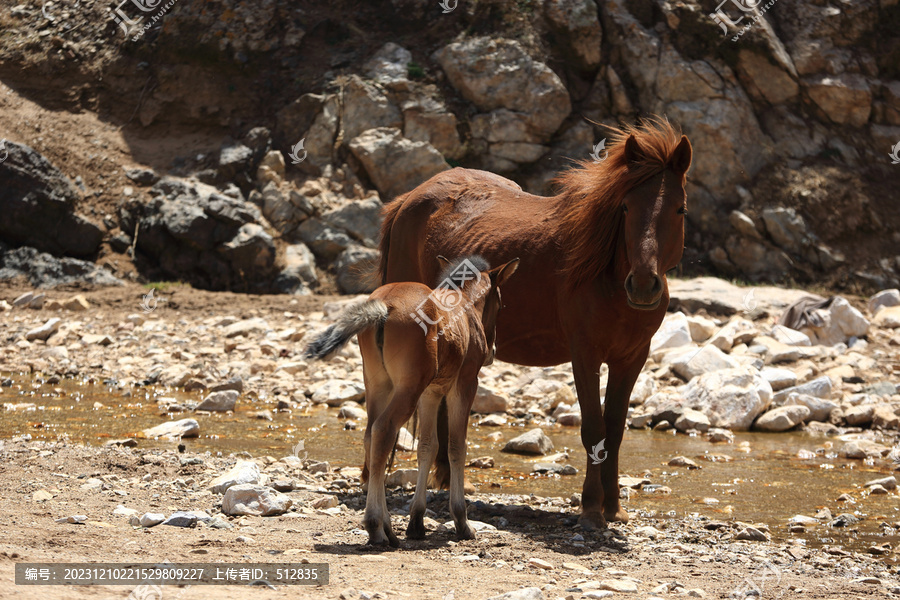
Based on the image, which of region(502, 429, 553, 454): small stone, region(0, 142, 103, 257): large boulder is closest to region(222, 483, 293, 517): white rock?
region(502, 429, 553, 454): small stone

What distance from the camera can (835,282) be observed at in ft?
62.8

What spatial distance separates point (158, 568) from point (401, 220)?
14.7ft

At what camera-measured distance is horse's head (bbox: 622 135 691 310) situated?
16.5ft

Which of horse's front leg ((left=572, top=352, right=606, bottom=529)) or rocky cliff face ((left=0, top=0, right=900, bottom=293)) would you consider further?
rocky cliff face ((left=0, top=0, right=900, bottom=293))

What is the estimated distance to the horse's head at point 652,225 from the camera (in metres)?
5.02

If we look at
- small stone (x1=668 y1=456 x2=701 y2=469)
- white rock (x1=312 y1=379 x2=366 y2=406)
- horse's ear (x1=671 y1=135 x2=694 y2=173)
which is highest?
horse's ear (x1=671 y1=135 x2=694 y2=173)

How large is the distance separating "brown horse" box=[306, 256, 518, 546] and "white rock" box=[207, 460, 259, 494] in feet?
3.58

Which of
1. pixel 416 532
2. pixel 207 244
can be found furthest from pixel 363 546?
pixel 207 244

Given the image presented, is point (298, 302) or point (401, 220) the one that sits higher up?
point (401, 220)

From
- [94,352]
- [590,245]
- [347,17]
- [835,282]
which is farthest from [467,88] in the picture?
[590,245]

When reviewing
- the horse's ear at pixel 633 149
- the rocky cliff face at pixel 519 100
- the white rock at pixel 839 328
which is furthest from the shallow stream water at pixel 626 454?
the rocky cliff face at pixel 519 100

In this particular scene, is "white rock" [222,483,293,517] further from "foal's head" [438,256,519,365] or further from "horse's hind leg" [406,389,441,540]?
"foal's head" [438,256,519,365]

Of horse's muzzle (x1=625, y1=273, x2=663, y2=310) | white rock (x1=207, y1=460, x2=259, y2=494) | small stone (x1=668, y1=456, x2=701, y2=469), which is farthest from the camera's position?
small stone (x1=668, y1=456, x2=701, y2=469)

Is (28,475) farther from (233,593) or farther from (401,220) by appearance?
(401,220)
